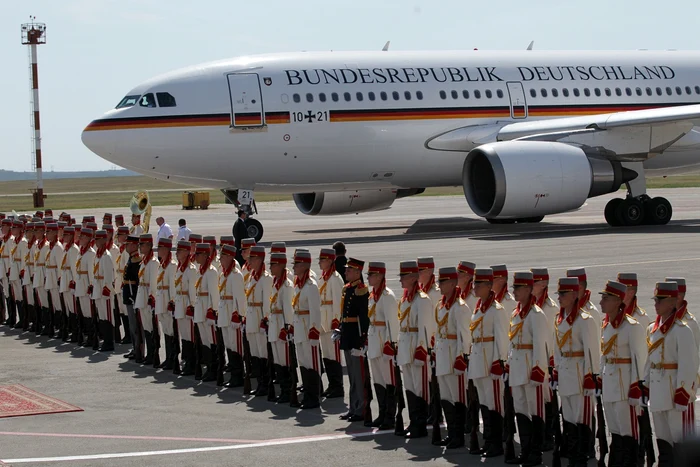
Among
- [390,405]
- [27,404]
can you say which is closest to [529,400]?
[390,405]

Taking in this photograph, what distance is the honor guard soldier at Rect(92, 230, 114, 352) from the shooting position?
1571 centimetres

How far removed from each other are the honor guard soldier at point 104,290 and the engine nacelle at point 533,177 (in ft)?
43.5

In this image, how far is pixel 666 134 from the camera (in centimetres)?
2953

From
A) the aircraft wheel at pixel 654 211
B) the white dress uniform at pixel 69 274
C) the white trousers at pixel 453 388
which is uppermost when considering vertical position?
the aircraft wheel at pixel 654 211

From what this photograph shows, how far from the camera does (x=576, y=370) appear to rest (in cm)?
936

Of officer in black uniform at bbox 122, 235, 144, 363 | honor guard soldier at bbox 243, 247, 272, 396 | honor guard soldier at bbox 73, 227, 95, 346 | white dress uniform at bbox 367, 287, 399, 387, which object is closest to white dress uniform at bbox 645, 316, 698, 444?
white dress uniform at bbox 367, 287, 399, 387

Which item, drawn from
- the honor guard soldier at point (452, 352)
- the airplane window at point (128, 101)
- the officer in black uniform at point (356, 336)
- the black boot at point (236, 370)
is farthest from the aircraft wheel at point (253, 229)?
the honor guard soldier at point (452, 352)

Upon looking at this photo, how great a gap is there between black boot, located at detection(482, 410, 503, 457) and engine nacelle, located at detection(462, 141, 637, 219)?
17.4 meters

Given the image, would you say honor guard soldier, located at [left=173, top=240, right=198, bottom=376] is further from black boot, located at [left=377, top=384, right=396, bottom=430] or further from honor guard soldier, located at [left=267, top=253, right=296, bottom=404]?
black boot, located at [left=377, top=384, right=396, bottom=430]

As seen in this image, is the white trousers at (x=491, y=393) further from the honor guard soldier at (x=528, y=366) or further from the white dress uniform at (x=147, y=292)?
the white dress uniform at (x=147, y=292)

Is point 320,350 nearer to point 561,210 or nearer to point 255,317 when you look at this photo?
point 255,317

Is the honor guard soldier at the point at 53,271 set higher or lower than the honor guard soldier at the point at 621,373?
higher

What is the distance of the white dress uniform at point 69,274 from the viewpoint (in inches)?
650

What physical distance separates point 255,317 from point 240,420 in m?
1.71
